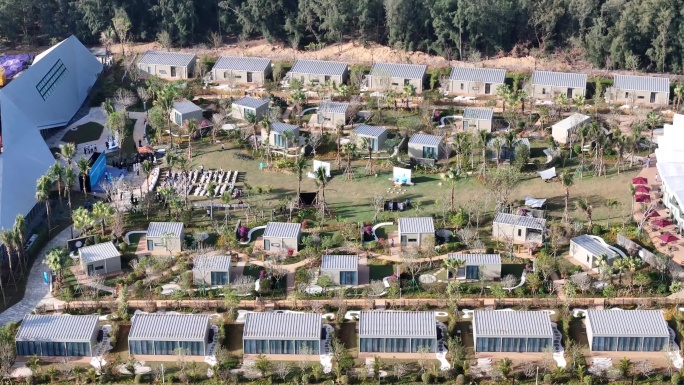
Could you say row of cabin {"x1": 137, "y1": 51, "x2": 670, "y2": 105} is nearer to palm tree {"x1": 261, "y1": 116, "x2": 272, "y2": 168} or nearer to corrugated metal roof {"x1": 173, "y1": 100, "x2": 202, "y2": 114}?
corrugated metal roof {"x1": 173, "y1": 100, "x2": 202, "y2": 114}

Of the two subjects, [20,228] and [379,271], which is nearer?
[20,228]

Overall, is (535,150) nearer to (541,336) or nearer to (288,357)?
(541,336)

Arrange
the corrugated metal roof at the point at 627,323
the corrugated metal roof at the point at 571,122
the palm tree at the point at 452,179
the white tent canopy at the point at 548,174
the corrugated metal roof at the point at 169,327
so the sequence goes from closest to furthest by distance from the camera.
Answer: the corrugated metal roof at the point at 627,323
the corrugated metal roof at the point at 169,327
the palm tree at the point at 452,179
the white tent canopy at the point at 548,174
the corrugated metal roof at the point at 571,122

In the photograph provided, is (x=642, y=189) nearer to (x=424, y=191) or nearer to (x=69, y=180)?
(x=424, y=191)

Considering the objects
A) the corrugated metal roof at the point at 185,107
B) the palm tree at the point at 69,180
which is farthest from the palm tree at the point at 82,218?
the corrugated metal roof at the point at 185,107

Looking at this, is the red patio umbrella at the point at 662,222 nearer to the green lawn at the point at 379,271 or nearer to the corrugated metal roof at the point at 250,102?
the green lawn at the point at 379,271

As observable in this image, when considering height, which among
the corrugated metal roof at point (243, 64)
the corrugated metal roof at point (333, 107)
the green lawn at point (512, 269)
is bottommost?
the green lawn at point (512, 269)

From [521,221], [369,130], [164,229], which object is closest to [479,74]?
[369,130]

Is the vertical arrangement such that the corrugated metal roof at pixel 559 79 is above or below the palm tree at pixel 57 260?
above
